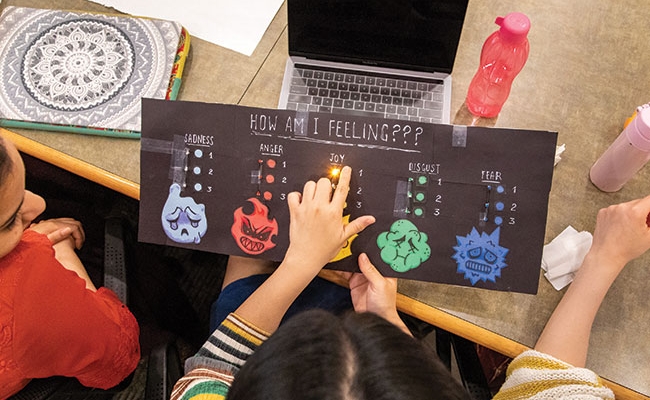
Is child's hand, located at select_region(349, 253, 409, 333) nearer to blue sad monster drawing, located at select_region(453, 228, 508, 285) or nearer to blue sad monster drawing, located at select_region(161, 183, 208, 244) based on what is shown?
blue sad monster drawing, located at select_region(453, 228, 508, 285)

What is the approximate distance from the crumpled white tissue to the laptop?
289 mm

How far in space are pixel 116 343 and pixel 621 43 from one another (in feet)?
3.61

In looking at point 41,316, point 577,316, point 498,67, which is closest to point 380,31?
point 498,67

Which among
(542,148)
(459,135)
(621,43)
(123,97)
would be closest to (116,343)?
(123,97)

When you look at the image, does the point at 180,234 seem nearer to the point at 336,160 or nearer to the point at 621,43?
the point at 336,160

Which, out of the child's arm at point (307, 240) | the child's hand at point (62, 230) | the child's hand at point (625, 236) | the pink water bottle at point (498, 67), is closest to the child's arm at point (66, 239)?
the child's hand at point (62, 230)

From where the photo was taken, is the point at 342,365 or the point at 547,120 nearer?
the point at 342,365

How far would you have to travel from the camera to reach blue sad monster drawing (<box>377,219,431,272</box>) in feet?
2.95

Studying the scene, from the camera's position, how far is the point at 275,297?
0.92 meters

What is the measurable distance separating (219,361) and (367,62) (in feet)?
1.90

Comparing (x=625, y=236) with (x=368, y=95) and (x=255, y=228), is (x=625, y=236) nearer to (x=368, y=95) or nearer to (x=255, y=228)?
(x=368, y=95)

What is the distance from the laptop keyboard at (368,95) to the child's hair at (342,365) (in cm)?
43

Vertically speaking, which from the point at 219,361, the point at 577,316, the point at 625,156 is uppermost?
the point at 625,156

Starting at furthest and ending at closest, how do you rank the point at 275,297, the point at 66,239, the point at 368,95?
the point at 66,239
the point at 368,95
the point at 275,297
